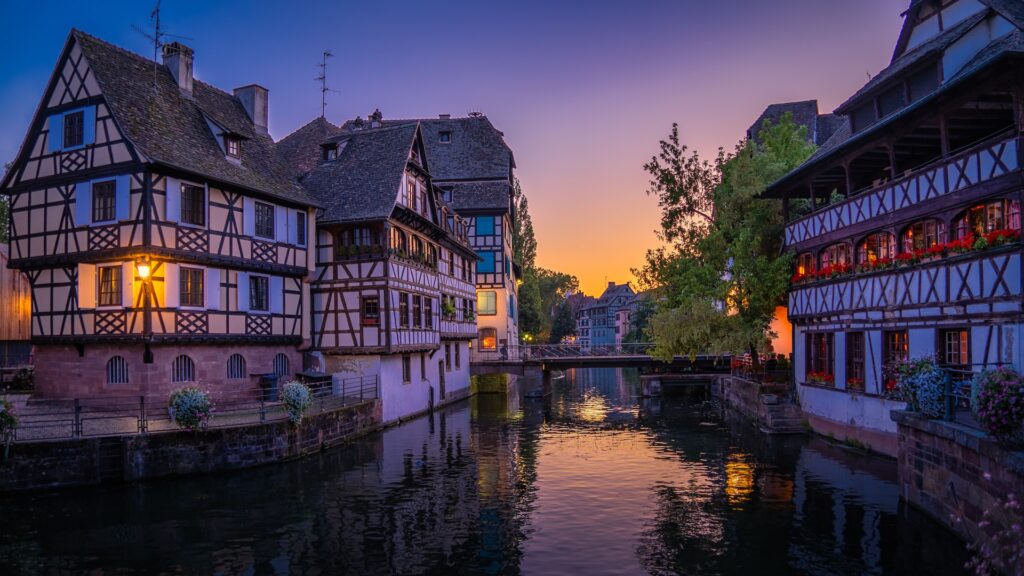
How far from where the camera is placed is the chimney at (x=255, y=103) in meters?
33.7

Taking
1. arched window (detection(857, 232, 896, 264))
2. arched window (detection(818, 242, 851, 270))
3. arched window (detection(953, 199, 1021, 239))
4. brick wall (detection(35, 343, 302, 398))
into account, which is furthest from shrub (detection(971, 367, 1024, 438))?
brick wall (detection(35, 343, 302, 398))

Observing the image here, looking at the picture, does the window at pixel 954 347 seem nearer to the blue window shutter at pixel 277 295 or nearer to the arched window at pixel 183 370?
the blue window shutter at pixel 277 295

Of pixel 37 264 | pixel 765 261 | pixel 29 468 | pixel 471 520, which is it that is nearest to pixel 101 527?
pixel 29 468

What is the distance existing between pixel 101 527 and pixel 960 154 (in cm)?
2217

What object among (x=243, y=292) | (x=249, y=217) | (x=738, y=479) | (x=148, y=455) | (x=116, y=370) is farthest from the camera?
(x=249, y=217)

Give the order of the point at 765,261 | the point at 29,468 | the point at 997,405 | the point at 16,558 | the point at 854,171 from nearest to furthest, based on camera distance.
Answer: the point at 997,405 < the point at 16,558 < the point at 29,468 < the point at 854,171 < the point at 765,261

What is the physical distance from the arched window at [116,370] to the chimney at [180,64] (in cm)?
1107

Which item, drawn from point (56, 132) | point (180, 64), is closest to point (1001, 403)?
point (56, 132)

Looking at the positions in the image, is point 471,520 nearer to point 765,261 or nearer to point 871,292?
point 871,292

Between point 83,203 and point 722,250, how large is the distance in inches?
1029

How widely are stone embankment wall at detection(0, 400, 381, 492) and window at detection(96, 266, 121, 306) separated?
6201 mm

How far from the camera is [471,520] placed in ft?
52.4

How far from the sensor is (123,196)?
2358 centimetres

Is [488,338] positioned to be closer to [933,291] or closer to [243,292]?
[243,292]
